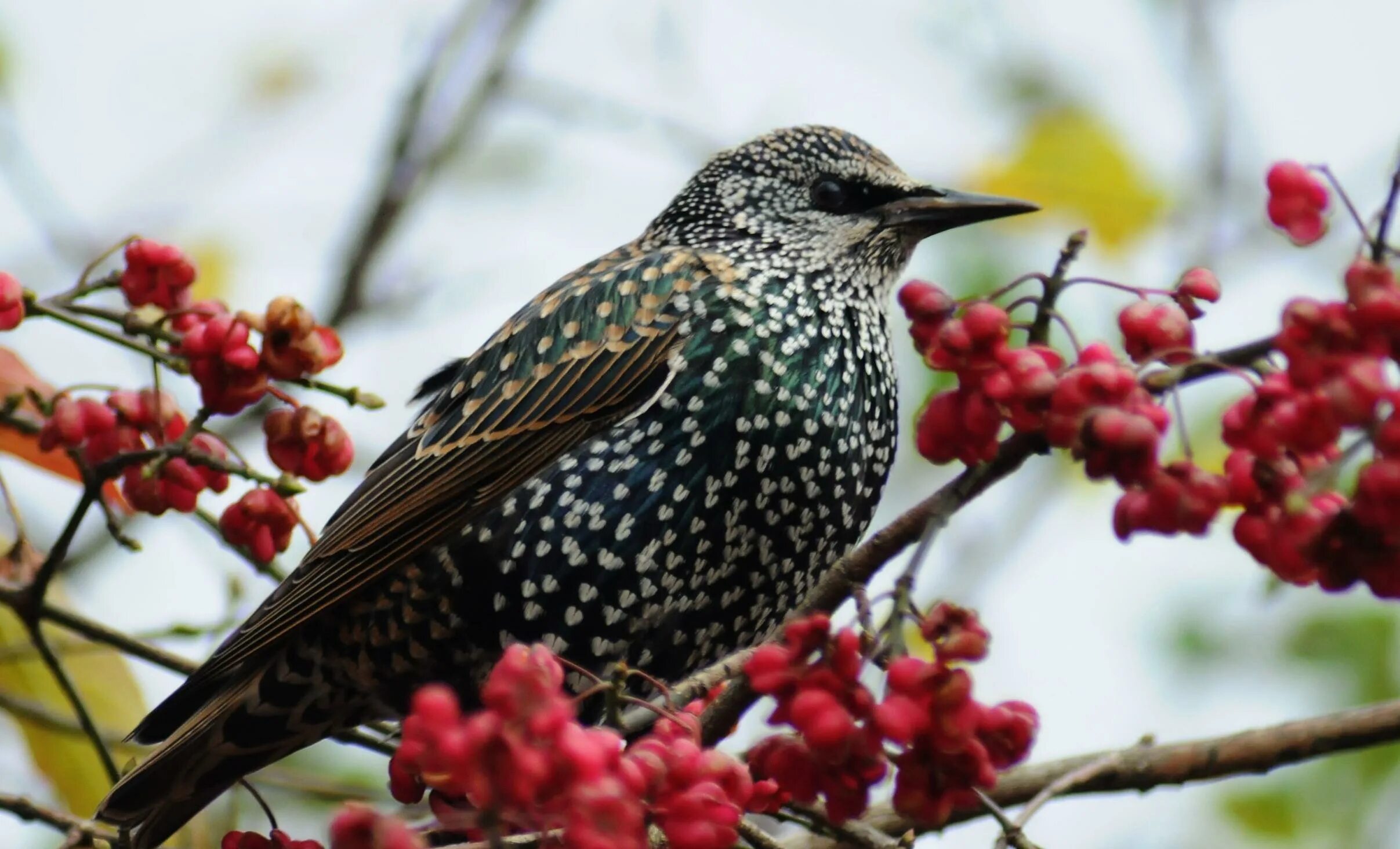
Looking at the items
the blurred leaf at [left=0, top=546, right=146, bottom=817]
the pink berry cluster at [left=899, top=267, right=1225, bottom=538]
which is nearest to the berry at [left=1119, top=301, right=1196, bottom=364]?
the pink berry cluster at [left=899, top=267, right=1225, bottom=538]

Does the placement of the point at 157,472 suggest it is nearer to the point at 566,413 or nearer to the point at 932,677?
the point at 566,413

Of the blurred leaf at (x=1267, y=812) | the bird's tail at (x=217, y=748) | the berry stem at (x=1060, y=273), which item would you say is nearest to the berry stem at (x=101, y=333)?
the bird's tail at (x=217, y=748)

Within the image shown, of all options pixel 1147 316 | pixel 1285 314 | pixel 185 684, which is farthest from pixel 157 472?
pixel 1285 314

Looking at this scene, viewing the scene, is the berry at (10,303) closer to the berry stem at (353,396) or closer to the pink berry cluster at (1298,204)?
the berry stem at (353,396)

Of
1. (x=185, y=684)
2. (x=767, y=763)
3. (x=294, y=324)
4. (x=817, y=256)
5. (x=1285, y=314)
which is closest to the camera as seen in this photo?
(x=1285, y=314)

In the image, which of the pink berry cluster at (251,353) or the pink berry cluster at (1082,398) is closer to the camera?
the pink berry cluster at (1082,398)

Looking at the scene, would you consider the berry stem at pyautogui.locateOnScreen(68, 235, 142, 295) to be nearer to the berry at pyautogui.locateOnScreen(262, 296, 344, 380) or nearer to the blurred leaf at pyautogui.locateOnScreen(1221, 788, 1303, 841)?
the berry at pyautogui.locateOnScreen(262, 296, 344, 380)
